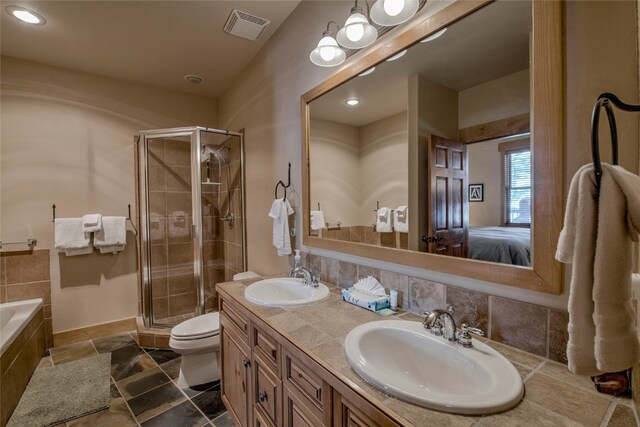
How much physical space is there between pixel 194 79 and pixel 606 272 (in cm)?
359

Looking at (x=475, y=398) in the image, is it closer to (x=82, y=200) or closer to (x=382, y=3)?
(x=382, y=3)

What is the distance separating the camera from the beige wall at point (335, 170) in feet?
5.38

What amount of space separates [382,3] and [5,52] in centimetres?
338

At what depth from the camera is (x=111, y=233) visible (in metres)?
2.88

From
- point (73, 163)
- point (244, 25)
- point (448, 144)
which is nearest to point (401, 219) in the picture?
point (448, 144)

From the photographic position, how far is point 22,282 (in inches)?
103

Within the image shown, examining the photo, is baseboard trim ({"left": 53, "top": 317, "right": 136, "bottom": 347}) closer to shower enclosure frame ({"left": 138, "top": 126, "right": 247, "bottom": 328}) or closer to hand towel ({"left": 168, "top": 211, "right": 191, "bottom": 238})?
shower enclosure frame ({"left": 138, "top": 126, "right": 247, "bottom": 328})

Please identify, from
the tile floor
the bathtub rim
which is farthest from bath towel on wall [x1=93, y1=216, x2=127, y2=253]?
the tile floor

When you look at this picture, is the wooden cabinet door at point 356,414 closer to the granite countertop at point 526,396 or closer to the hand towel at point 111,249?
the granite countertop at point 526,396

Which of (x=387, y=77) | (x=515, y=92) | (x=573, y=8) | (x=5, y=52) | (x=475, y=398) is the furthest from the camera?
(x=5, y=52)

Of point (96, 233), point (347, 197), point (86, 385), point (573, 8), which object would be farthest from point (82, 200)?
point (573, 8)

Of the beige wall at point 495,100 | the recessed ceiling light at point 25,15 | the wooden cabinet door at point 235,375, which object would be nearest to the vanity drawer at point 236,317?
the wooden cabinet door at point 235,375

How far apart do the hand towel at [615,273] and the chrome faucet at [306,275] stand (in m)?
1.29

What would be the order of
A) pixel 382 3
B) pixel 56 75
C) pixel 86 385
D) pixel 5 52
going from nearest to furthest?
pixel 382 3
pixel 86 385
pixel 5 52
pixel 56 75
